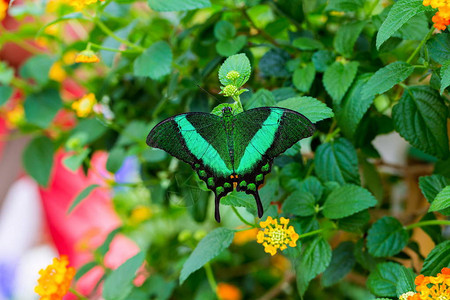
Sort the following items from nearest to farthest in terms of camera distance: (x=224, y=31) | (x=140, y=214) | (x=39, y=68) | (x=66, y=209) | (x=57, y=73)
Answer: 1. (x=224, y=31)
2. (x=39, y=68)
3. (x=57, y=73)
4. (x=140, y=214)
5. (x=66, y=209)

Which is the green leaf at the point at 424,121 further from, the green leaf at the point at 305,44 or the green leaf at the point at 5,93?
the green leaf at the point at 5,93

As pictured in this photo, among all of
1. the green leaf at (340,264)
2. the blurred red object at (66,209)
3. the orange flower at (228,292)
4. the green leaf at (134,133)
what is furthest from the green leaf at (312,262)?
the blurred red object at (66,209)

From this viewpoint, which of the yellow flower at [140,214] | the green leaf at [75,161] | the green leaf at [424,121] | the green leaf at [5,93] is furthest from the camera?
the yellow flower at [140,214]

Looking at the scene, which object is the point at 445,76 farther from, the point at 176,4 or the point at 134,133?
the point at 134,133

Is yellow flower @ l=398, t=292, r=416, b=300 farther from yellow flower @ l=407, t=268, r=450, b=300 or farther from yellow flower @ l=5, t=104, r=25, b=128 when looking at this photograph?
yellow flower @ l=5, t=104, r=25, b=128

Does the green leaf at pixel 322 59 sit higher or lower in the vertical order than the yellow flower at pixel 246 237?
higher

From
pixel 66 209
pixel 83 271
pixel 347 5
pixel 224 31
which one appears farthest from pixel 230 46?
pixel 66 209
